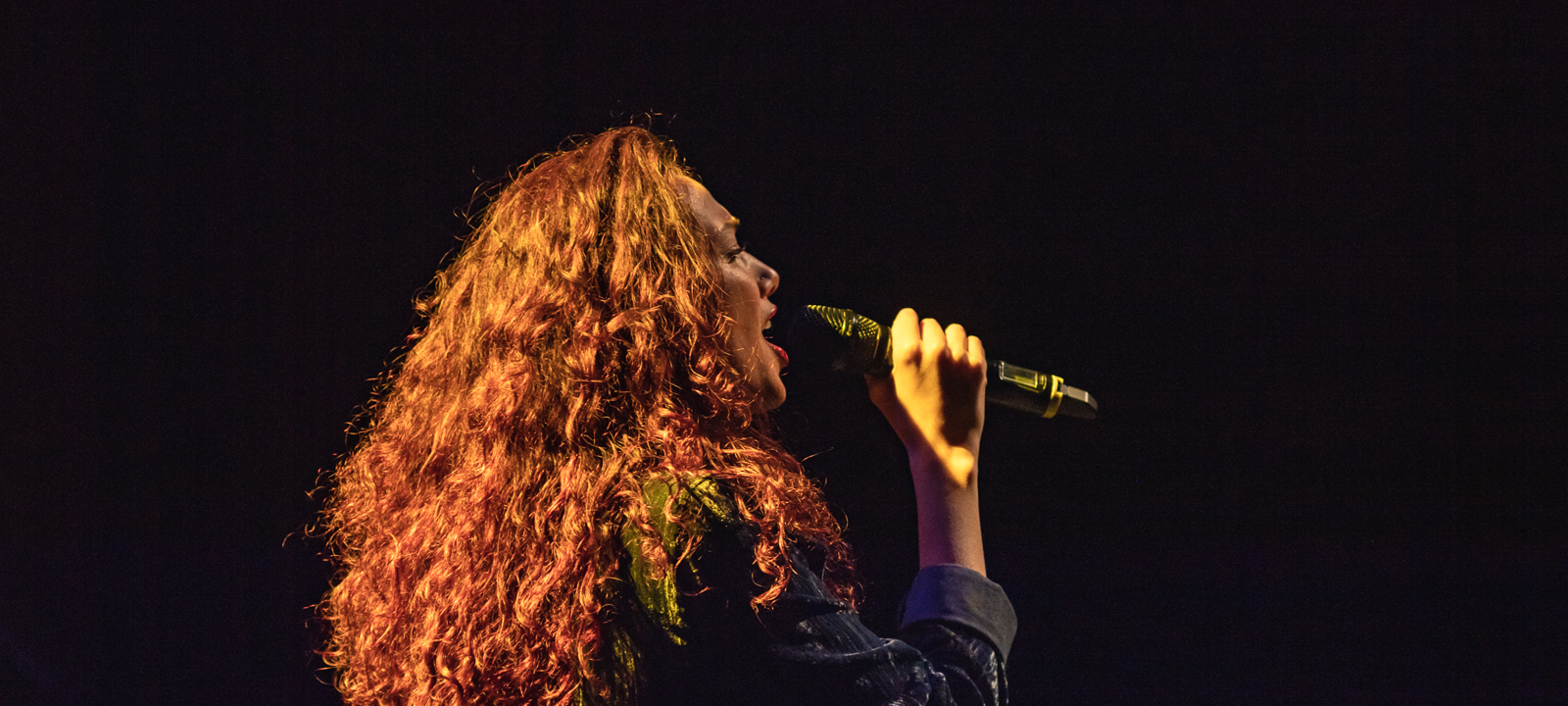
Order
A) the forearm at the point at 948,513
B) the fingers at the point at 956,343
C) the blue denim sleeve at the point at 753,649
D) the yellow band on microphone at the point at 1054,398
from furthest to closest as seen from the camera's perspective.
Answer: the yellow band on microphone at the point at 1054,398
the fingers at the point at 956,343
the forearm at the point at 948,513
the blue denim sleeve at the point at 753,649

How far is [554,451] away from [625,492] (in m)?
0.11

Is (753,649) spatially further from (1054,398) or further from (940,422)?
(1054,398)

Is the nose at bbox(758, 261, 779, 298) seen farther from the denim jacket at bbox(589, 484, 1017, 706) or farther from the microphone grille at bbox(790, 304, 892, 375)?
the denim jacket at bbox(589, 484, 1017, 706)

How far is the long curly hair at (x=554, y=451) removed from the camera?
0.80 meters

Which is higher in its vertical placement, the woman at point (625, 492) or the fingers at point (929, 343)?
the fingers at point (929, 343)

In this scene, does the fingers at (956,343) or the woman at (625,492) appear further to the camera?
the fingers at (956,343)

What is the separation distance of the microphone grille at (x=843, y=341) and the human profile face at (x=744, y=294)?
5 cm

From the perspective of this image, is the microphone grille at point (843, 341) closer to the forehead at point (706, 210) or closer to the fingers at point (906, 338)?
the fingers at point (906, 338)

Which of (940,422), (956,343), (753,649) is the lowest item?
(753,649)

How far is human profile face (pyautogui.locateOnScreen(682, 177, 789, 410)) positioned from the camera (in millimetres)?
1026

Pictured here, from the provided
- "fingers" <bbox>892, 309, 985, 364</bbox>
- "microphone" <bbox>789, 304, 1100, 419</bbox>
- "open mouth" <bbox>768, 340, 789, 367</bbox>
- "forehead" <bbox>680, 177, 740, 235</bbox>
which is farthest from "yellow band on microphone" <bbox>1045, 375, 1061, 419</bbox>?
"forehead" <bbox>680, 177, 740, 235</bbox>

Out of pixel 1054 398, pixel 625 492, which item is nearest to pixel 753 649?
pixel 625 492

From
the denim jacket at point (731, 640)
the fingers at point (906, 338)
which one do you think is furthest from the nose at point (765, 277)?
the denim jacket at point (731, 640)

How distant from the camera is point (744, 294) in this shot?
1.05 meters
